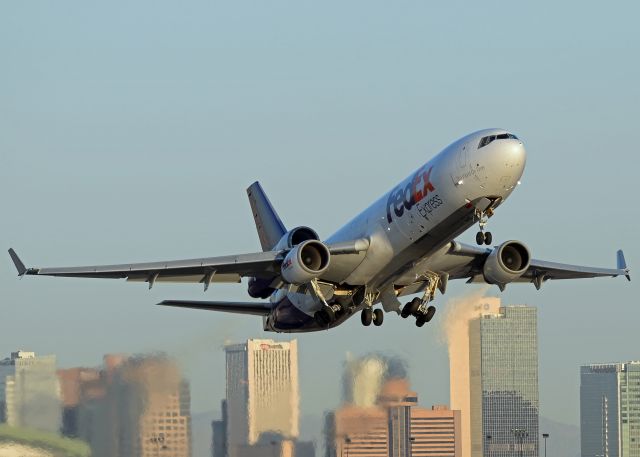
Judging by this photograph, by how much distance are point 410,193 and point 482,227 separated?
276cm

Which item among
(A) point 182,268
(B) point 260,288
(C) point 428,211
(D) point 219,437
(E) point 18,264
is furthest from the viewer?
(D) point 219,437

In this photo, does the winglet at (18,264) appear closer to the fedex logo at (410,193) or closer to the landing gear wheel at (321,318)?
the landing gear wheel at (321,318)

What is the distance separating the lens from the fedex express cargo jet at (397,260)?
43.9 m

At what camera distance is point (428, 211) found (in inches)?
1769

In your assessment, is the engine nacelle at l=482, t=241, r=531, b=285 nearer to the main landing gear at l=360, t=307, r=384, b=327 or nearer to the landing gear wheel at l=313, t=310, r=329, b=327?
the main landing gear at l=360, t=307, r=384, b=327

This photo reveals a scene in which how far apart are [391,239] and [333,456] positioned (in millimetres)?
19623

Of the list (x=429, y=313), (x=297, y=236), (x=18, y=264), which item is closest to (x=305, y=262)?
(x=297, y=236)

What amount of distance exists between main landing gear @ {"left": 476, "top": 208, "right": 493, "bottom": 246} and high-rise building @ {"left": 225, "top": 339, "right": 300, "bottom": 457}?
18.8m

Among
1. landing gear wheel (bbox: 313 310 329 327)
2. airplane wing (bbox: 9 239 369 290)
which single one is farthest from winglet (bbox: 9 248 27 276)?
landing gear wheel (bbox: 313 310 329 327)

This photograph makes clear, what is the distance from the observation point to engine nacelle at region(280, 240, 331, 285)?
4675 centimetres

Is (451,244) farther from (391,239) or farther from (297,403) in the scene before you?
(297,403)

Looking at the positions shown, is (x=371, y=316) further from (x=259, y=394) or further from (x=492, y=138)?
(x=259, y=394)

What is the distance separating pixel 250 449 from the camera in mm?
59781

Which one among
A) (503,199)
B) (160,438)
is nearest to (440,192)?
(503,199)
